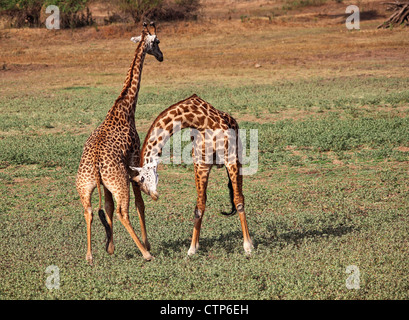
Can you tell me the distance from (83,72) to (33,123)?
24.7 ft

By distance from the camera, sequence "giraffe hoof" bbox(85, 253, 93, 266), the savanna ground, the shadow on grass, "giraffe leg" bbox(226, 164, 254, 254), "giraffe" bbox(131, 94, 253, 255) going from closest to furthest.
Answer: the savanna ground < "giraffe" bbox(131, 94, 253, 255) < "giraffe hoof" bbox(85, 253, 93, 266) < "giraffe leg" bbox(226, 164, 254, 254) < the shadow on grass

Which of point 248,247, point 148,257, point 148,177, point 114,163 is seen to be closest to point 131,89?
point 114,163

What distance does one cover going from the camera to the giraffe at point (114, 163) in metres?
6.90

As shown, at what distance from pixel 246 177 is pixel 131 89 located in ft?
13.2

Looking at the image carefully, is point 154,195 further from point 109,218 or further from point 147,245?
point 147,245

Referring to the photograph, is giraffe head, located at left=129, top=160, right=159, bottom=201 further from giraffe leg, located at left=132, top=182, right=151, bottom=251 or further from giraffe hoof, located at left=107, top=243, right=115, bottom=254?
giraffe hoof, located at left=107, top=243, right=115, bottom=254

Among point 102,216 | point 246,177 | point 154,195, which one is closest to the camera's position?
point 154,195

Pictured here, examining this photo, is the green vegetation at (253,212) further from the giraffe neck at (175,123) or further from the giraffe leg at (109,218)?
the giraffe neck at (175,123)

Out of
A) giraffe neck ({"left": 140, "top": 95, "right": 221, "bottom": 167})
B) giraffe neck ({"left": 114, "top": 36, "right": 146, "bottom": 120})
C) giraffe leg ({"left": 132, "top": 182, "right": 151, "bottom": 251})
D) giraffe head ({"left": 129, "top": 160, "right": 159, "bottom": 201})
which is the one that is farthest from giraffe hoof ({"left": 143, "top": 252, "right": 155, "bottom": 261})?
giraffe neck ({"left": 114, "top": 36, "right": 146, "bottom": 120})

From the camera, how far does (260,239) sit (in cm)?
812

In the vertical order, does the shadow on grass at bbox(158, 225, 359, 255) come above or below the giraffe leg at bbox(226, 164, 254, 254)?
below

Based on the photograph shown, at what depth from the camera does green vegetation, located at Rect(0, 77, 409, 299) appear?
21.9ft

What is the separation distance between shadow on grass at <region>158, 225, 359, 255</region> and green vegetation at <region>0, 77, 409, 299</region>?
0.03 metres

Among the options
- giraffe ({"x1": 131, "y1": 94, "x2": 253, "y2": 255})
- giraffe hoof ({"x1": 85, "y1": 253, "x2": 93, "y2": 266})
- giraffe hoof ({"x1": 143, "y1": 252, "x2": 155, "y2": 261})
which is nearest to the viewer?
giraffe ({"x1": 131, "y1": 94, "x2": 253, "y2": 255})
